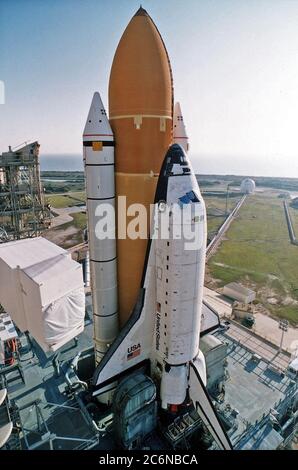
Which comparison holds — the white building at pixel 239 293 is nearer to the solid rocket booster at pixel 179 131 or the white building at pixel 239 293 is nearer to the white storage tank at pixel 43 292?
the white storage tank at pixel 43 292

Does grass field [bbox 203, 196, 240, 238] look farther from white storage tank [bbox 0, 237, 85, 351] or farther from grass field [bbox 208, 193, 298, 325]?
white storage tank [bbox 0, 237, 85, 351]

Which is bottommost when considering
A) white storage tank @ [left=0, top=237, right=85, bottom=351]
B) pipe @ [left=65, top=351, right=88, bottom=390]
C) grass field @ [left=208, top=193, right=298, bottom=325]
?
grass field @ [left=208, top=193, right=298, bottom=325]

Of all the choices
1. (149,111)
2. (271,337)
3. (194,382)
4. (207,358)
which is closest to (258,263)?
(271,337)

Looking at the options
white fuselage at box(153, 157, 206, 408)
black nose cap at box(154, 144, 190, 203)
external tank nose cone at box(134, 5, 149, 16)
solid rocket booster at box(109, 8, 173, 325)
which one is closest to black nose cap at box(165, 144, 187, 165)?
black nose cap at box(154, 144, 190, 203)

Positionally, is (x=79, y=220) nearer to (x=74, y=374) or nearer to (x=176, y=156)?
(x=74, y=374)

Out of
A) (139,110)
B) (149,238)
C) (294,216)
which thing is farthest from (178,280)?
(294,216)

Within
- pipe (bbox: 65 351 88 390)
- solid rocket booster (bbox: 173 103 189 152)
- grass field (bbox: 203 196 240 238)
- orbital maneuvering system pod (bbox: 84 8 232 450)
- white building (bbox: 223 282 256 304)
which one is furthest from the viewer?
grass field (bbox: 203 196 240 238)

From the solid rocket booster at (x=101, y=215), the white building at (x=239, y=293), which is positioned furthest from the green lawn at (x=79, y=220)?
the solid rocket booster at (x=101, y=215)
